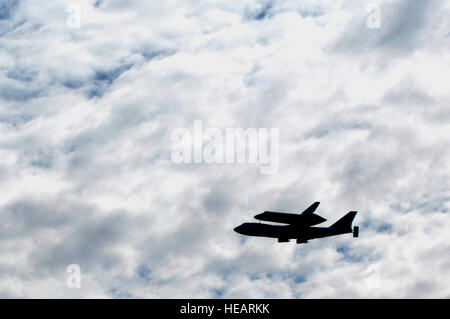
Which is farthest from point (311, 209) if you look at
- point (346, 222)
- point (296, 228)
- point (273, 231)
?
point (346, 222)

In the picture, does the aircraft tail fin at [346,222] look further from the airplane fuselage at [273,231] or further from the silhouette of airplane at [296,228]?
the airplane fuselage at [273,231]

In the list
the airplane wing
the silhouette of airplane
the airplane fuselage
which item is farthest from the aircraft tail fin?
the airplane wing

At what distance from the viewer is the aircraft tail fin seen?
404ft

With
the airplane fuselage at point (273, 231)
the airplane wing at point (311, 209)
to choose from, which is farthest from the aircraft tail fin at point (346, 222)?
the airplane wing at point (311, 209)

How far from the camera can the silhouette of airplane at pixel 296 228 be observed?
108938mm

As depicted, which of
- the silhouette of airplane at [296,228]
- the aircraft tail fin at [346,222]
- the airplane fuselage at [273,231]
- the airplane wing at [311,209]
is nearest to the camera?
the airplane wing at [311,209]

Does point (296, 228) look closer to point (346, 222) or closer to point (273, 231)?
point (273, 231)

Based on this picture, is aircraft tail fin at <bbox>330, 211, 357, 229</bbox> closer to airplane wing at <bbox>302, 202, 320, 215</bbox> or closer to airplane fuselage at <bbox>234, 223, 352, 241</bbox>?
airplane fuselage at <bbox>234, 223, 352, 241</bbox>

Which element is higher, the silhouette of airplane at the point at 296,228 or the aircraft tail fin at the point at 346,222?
the aircraft tail fin at the point at 346,222
